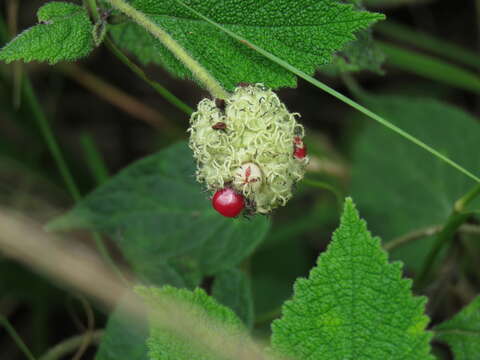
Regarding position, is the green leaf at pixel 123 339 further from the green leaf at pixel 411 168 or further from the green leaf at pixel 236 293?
the green leaf at pixel 411 168

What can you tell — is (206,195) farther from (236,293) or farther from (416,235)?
(416,235)

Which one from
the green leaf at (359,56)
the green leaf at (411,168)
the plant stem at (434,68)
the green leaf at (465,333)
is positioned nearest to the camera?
the green leaf at (465,333)

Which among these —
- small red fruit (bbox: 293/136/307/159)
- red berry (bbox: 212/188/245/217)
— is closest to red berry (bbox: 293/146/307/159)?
small red fruit (bbox: 293/136/307/159)

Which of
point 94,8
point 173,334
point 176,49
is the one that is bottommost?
point 173,334

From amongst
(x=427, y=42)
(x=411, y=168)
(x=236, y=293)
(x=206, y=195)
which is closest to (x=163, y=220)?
(x=206, y=195)

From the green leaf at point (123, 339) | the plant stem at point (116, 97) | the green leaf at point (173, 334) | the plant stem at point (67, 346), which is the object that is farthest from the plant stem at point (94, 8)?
the plant stem at point (116, 97)

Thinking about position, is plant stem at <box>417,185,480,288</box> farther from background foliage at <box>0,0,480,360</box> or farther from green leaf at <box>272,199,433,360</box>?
green leaf at <box>272,199,433,360</box>
